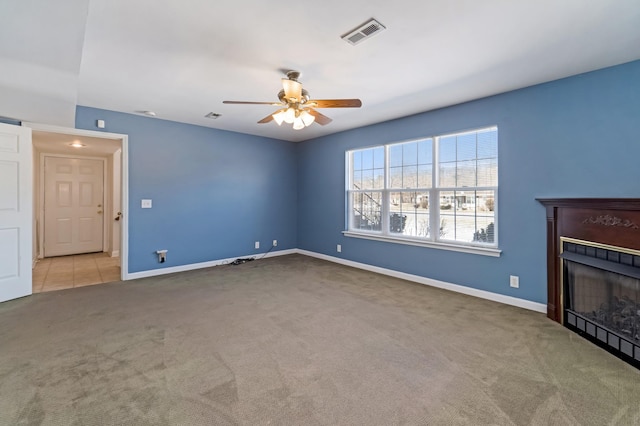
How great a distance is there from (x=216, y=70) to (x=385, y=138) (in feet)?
9.24

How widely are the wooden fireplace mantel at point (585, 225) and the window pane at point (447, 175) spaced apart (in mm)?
1061

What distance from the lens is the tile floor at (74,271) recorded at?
168 inches

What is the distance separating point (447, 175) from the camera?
13.4ft

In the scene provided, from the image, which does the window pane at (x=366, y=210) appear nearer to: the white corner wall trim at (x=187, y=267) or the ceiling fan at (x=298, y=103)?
the white corner wall trim at (x=187, y=267)

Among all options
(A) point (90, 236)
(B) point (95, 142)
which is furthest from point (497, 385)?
(A) point (90, 236)

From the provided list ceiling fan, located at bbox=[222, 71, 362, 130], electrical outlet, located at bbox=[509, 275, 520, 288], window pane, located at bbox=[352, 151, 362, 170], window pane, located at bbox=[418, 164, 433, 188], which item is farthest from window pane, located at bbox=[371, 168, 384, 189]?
electrical outlet, located at bbox=[509, 275, 520, 288]

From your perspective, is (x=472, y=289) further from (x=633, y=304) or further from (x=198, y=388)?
(x=198, y=388)

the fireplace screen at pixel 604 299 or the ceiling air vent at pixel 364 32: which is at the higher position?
the ceiling air vent at pixel 364 32

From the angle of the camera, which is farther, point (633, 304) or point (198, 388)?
point (633, 304)

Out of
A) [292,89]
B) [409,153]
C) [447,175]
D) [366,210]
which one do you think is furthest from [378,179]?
[292,89]

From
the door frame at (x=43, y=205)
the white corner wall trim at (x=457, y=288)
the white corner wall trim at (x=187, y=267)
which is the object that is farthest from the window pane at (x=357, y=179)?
the door frame at (x=43, y=205)

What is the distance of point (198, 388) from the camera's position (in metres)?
1.92

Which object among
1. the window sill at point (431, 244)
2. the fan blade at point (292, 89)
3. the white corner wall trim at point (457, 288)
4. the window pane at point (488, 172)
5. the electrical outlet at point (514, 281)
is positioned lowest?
the white corner wall trim at point (457, 288)

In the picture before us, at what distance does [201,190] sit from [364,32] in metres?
3.96
